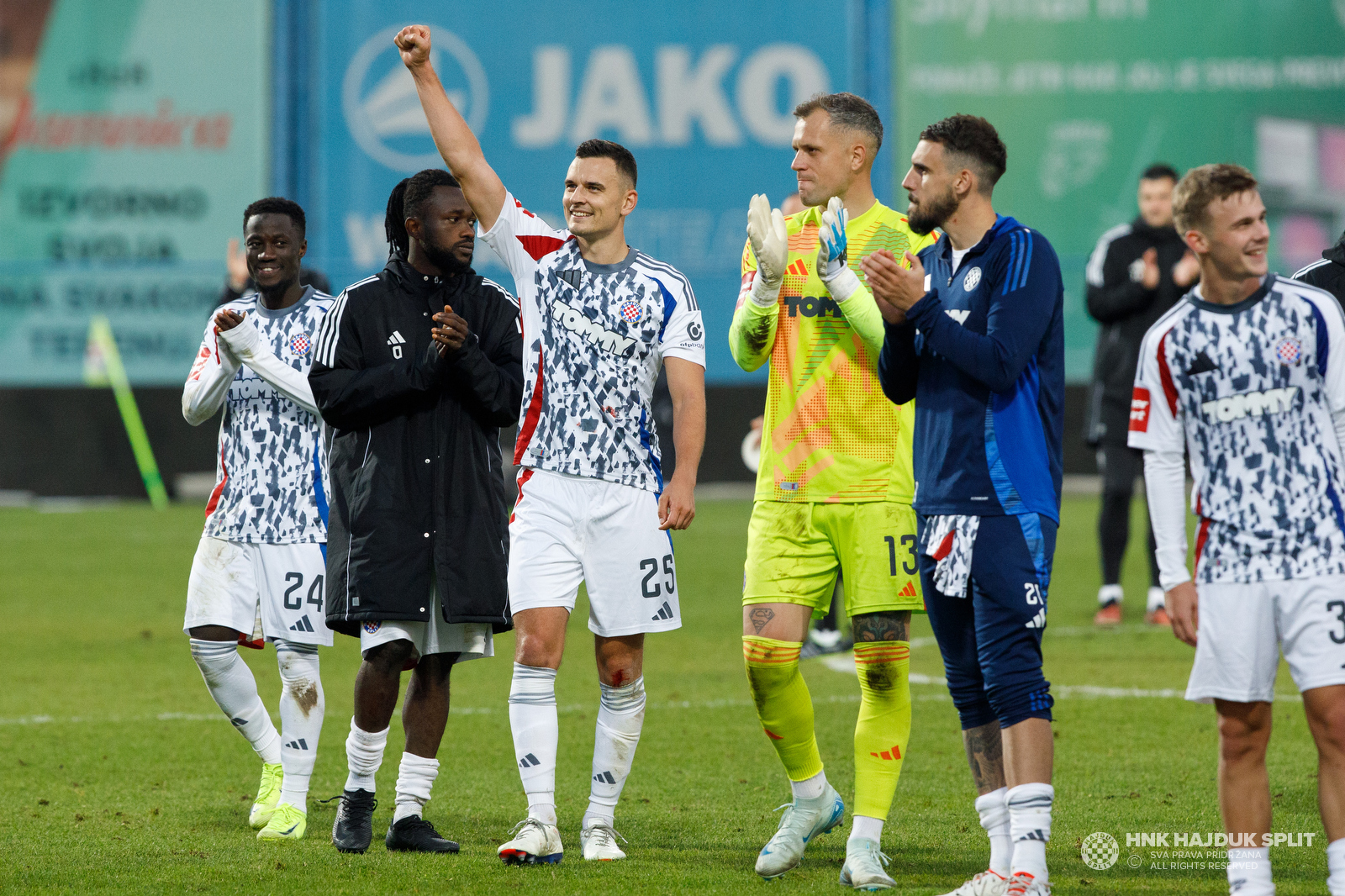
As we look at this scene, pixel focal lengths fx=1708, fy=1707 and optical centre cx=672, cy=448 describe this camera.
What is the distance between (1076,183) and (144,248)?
12.6 metres

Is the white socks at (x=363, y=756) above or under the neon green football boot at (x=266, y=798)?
above

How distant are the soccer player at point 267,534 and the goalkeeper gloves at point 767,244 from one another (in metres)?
1.82

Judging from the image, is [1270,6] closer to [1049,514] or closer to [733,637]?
[733,637]

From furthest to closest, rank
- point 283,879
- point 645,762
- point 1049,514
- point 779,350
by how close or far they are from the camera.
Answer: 1. point 645,762
2. point 779,350
3. point 283,879
4. point 1049,514

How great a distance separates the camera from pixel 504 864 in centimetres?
546

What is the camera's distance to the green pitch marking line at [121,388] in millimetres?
22156

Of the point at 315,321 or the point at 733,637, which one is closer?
the point at 315,321

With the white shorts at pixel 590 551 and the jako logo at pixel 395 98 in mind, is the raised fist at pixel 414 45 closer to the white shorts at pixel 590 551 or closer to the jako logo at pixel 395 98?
the white shorts at pixel 590 551

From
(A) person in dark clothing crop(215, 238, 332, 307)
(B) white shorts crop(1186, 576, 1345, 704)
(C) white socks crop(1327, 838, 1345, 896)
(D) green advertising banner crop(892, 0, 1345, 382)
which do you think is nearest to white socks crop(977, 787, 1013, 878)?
(B) white shorts crop(1186, 576, 1345, 704)

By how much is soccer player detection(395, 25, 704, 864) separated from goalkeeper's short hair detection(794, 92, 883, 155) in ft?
2.19

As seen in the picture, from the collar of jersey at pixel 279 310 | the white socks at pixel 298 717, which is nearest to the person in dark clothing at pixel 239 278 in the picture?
the collar of jersey at pixel 279 310

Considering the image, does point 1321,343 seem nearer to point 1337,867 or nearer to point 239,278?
point 1337,867

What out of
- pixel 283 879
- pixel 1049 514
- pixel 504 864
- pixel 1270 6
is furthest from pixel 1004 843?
pixel 1270 6

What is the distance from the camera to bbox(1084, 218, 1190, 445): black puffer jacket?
11.3 m
